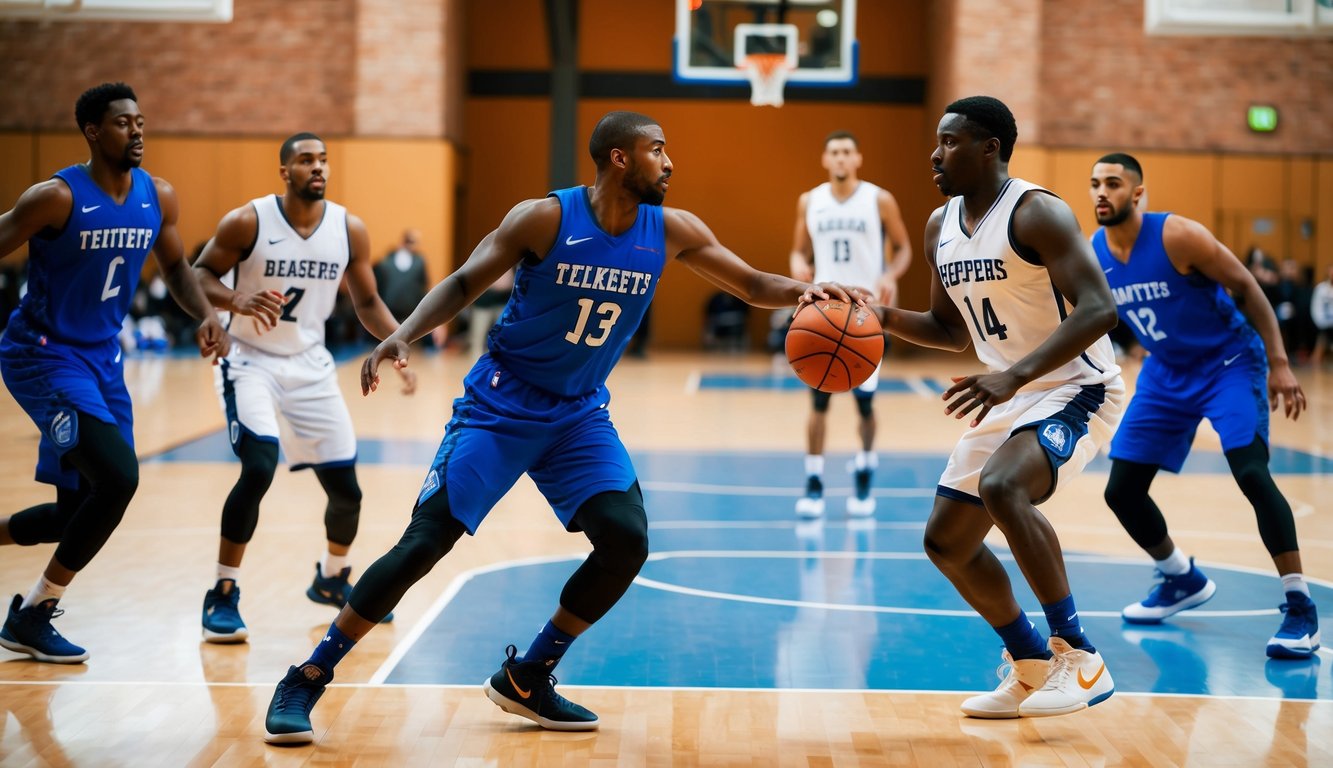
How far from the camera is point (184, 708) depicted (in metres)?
4.27

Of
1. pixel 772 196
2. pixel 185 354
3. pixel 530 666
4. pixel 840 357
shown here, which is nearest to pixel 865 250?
pixel 840 357

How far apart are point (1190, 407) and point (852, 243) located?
146 inches

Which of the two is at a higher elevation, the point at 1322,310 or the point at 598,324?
the point at 598,324

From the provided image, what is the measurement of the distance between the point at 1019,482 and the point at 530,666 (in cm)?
155

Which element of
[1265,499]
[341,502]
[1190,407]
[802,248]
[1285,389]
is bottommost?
[341,502]

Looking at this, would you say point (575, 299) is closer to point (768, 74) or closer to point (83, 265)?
point (83, 265)

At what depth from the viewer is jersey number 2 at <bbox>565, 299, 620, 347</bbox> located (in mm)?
4195

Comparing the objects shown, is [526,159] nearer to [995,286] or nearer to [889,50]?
[889,50]

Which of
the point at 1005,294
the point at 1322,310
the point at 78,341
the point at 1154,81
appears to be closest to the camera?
the point at 1005,294

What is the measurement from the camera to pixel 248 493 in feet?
17.1

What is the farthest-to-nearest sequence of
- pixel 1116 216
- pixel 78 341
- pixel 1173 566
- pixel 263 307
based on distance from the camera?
pixel 1173 566 < pixel 1116 216 < pixel 263 307 < pixel 78 341

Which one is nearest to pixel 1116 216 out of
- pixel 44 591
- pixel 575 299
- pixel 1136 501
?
pixel 1136 501

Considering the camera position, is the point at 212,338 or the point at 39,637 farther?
the point at 212,338

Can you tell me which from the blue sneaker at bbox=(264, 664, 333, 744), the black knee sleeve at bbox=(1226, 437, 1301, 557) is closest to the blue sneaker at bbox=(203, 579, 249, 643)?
the blue sneaker at bbox=(264, 664, 333, 744)
